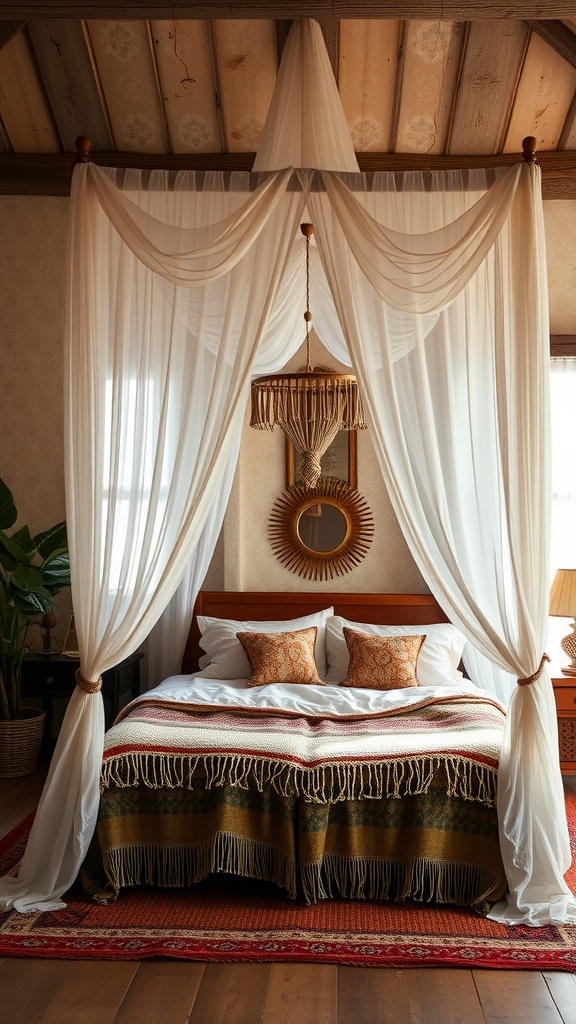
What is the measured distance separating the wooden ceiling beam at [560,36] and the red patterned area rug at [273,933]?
4038 mm

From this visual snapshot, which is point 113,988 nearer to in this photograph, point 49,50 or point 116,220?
point 116,220

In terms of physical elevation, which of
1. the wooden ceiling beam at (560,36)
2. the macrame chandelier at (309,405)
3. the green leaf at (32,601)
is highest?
the wooden ceiling beam at (560,36)

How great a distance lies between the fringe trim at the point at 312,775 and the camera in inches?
134

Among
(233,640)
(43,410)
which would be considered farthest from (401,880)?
(43,410)

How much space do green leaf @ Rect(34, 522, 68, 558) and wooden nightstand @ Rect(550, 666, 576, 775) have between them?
275 cm

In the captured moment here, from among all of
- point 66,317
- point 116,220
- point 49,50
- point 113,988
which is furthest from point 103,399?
point 49,50

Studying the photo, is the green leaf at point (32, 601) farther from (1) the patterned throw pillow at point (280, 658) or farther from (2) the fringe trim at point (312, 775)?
(2) the fringe trim at point (312, 775)

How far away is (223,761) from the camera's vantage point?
3.50m

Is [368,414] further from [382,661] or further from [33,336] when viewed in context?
[33,336]

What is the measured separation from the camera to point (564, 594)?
193 inches

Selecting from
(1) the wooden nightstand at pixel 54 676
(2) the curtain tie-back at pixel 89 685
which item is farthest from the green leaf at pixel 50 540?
(2) the curtain tie-back at pixel 89 685

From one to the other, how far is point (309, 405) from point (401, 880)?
185 centimetres

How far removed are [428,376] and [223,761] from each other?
163cm

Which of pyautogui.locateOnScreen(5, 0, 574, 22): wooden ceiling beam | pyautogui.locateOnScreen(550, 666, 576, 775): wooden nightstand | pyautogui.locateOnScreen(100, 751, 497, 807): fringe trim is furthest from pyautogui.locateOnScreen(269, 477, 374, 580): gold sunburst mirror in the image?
pyautogui.locateOnScreen(5, 0, 574, 22): wooden ceiling beam
